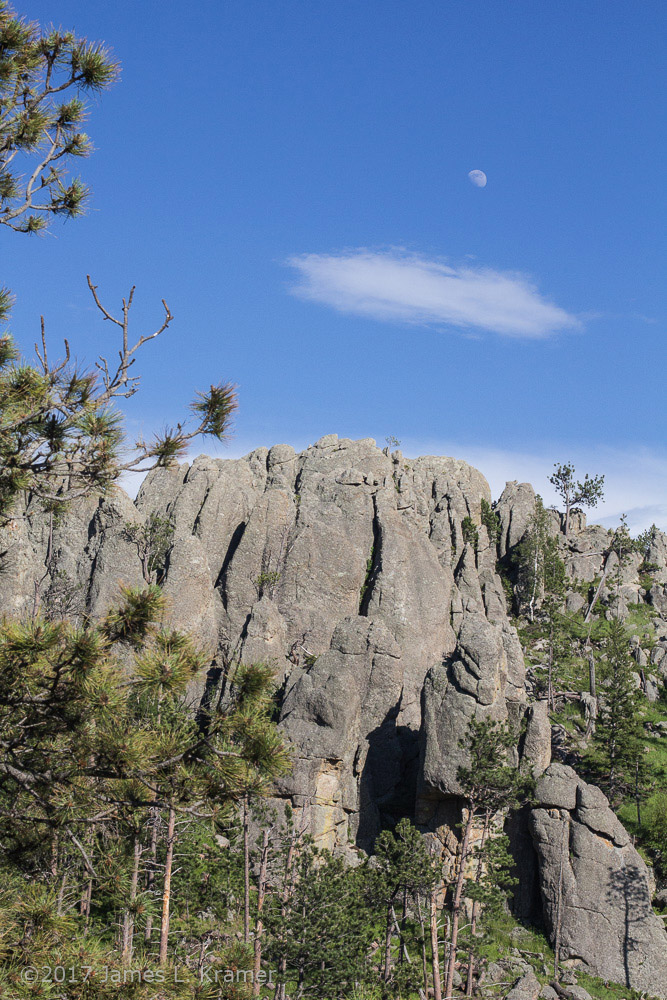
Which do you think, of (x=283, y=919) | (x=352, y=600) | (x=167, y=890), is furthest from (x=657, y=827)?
(x=167, y=890)

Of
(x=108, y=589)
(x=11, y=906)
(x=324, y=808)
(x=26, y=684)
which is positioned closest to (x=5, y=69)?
(x=26, y=684)

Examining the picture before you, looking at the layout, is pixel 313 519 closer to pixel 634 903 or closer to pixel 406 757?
pixel 406 757

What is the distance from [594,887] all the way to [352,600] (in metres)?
28.1

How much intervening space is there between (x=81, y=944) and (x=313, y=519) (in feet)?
193

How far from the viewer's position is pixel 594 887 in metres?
41.9

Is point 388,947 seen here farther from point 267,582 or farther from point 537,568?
point 537,568

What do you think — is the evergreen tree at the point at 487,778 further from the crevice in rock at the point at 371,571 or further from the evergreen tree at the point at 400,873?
the crevice in rock at the point at 371,571

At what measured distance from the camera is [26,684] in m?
8.01

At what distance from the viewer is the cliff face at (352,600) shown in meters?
46.6

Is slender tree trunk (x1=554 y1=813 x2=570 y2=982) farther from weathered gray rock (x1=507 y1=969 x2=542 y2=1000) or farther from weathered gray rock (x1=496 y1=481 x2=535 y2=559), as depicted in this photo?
weathered gray rock (x1=496 y1=481 x2=535 y2=559)

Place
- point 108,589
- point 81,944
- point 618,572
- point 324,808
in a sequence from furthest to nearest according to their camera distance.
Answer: point 618,572
point 108,589
point 324,808
point 81,944

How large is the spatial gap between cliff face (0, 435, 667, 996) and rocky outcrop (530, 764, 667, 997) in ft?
0.77

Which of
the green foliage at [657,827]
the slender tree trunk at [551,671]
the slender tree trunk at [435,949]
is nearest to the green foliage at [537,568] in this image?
the slender tree trunk at [551,671]

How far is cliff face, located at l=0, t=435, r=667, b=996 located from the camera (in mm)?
46594
